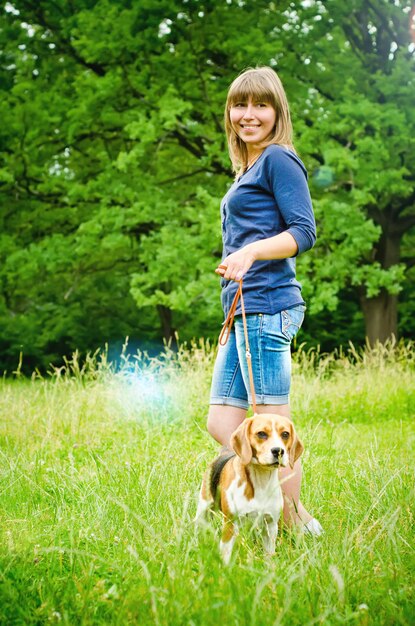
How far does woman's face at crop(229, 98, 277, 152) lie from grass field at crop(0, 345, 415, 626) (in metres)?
1.64

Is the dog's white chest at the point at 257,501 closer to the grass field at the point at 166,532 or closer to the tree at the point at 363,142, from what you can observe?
the grass field at the point at 166,532

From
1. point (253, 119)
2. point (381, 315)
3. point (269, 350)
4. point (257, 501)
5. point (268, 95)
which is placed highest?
point (268, 95)

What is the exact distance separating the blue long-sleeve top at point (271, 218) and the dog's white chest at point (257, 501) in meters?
0.75

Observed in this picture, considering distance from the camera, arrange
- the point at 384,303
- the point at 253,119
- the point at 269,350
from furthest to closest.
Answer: the point at 384,303, the point at 253,119, the point at 269,350

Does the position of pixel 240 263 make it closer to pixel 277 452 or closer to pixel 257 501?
pixel 277 452

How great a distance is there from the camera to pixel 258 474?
2943 mm

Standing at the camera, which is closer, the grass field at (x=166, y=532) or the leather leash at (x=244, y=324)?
the grass field at (x=166, y=532)

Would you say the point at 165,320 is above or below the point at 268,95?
below

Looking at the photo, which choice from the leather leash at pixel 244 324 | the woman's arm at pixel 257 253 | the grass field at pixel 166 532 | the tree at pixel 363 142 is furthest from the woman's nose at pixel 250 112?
the tree at pixel 363 142

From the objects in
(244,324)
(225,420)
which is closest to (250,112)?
(244,324)

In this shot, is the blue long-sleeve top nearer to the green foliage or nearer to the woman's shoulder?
the woman's shoulder

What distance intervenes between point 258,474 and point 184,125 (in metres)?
10.9

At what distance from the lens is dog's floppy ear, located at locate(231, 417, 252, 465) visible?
288 centimetres

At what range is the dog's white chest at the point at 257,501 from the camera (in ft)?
9.58
